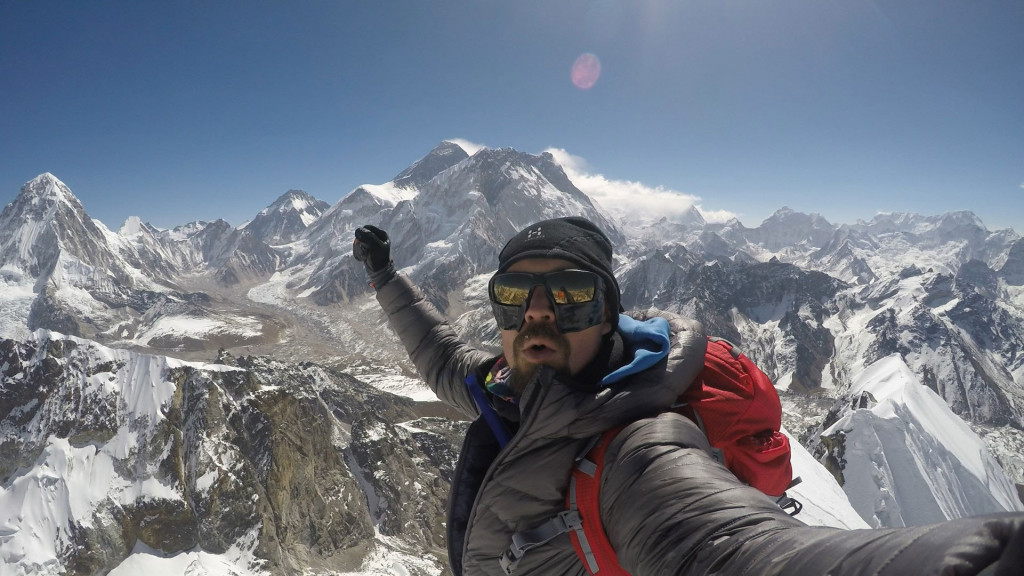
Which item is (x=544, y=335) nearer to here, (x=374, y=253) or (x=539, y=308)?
(x=539, y=308)

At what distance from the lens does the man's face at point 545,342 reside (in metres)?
4.04

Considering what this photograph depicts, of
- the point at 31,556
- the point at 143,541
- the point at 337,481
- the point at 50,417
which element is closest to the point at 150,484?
the point at 143,541

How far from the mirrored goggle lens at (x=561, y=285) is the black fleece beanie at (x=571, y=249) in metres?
0.12

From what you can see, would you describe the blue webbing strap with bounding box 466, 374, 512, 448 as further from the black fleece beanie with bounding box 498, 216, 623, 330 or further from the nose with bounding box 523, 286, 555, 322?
the black fleece beanie with bounding box 498, 216, 623, 330

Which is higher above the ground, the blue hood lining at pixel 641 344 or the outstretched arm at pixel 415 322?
the outstretched arm at pixel 415 322

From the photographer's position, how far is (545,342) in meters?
4.05

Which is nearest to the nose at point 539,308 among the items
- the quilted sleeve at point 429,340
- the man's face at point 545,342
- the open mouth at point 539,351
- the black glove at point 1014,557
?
the man's face at point 545,342

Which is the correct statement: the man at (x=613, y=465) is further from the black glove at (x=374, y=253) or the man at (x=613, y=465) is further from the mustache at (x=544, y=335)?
the black glove at (x=374, y=253)

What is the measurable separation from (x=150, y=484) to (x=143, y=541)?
5.59m

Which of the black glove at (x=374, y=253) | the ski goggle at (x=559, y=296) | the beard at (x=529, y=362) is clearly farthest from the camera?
the black glove at (x=374, y=253)

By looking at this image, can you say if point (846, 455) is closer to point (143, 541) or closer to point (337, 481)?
point (337, 481)

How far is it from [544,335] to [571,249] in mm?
918

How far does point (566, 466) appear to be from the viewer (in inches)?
130

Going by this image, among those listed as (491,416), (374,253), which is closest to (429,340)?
(374,253)
